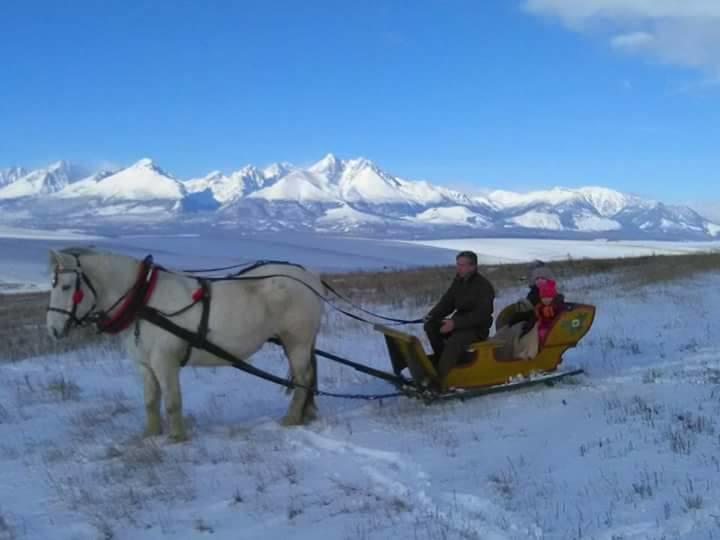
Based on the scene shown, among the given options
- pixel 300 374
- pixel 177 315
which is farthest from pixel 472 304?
pixel 177 315

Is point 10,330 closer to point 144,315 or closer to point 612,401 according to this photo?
Answer: point 144,315

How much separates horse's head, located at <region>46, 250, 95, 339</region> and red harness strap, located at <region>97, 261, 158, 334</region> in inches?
10.0

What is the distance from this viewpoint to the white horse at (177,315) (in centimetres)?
638

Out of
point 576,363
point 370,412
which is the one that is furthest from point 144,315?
point 576,363

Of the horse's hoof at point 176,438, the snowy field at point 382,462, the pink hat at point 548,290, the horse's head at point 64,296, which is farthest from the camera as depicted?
the pink hat at point 548,290

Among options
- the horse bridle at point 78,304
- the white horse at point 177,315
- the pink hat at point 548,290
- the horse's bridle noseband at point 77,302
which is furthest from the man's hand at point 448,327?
the horse's bridle noseband at point 77,302

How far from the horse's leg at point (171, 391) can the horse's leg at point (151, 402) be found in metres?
0.16

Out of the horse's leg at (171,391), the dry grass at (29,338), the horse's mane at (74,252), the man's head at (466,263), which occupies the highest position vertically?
the horse's mane at (74,252)

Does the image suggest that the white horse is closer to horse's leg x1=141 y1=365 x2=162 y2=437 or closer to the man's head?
horse's leg x1=141 y1=365 x2=162 y2=437

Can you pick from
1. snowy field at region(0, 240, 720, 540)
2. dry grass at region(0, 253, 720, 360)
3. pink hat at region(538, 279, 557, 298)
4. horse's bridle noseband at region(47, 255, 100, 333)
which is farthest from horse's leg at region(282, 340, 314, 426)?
dry grass at region(0, 253, 720, 360)

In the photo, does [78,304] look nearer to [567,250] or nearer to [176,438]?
[176,438]

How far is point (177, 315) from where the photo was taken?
6.63 m

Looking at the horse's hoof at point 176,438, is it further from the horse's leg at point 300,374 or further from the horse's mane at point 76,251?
the horse's mane at point 76,251

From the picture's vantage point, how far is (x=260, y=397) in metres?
8.81
